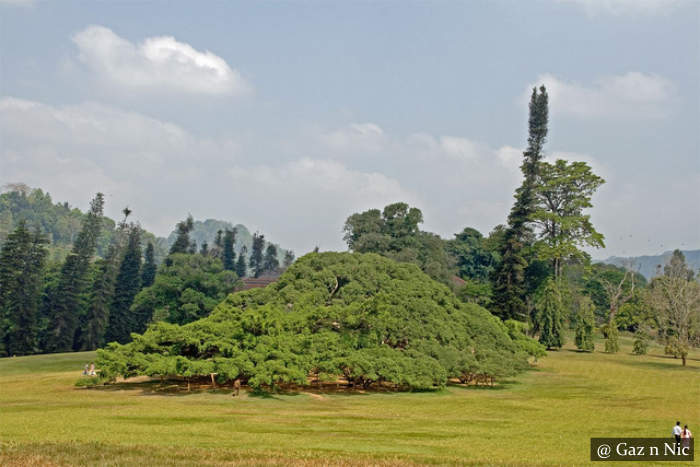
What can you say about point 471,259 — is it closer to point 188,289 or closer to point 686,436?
point 188,289

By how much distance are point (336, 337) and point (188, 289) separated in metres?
29.1

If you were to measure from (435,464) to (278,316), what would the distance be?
1635 cm

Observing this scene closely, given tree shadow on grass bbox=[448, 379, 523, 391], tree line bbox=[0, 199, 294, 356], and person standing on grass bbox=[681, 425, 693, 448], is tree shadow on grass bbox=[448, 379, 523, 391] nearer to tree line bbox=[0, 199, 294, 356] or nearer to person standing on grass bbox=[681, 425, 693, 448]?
person standing on grass bbox=[681, 425, 693, 448]

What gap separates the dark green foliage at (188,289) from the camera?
5447 centimetres

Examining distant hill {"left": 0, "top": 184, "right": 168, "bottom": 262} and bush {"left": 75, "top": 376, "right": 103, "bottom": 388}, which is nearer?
bush {"left": 75, "top": 376, "right": 103, "bottom": 388}

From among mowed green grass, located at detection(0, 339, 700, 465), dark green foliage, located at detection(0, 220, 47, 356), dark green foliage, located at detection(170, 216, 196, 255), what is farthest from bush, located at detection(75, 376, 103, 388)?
dark green foliage, located at detection(170, 216, 196, 255)

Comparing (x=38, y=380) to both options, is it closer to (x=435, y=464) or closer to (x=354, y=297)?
(x=354, y=297)

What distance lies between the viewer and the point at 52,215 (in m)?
165

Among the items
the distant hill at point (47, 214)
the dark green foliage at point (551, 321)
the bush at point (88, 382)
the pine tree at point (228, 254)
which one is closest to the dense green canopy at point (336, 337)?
the bush at point (88, 382)

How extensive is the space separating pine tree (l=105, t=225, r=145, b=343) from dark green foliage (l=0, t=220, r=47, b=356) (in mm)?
8660

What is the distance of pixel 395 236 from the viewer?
6028cm

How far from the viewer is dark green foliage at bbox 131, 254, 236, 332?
5447 cm

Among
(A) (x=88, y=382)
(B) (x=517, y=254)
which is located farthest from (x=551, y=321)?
(A) (x=88, y=382)

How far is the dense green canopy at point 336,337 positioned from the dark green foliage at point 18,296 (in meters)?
37.6
